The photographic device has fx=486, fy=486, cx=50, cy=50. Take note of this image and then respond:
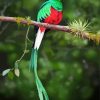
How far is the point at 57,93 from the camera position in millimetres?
5145

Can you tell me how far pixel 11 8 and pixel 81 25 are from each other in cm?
216

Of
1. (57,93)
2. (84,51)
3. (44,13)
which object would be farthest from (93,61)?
(44,13)

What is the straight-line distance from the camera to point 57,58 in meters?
5.11

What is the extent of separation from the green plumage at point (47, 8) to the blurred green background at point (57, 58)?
62.7 inches

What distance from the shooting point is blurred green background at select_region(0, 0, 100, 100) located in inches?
179

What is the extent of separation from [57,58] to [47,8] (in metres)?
2.55

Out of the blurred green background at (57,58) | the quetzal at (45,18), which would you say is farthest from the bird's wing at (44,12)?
the blurred green background at (57,58)

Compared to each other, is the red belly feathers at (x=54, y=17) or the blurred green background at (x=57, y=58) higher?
the red belly feathers at (x=54, y=17)

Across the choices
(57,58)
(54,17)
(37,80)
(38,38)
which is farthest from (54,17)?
(57,58)

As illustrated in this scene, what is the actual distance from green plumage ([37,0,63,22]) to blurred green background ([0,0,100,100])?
1.59 metres

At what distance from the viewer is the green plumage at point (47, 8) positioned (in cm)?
255

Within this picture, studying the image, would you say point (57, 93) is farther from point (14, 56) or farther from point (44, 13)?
point (44, 13)

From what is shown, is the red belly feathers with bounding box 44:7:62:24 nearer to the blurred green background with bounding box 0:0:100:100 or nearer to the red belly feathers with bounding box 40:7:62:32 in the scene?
the red belly feathers with bounding box 40:7:62:32

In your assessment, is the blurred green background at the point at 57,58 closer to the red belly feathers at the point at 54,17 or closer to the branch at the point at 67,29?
the red belly feathers at the point at 54,17
